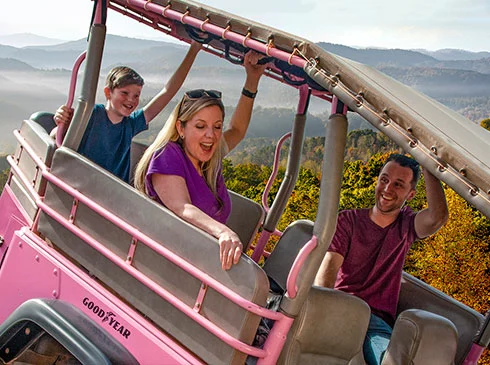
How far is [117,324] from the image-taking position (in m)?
2.89

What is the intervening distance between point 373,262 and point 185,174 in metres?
1.12

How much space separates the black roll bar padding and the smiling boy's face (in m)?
1.40

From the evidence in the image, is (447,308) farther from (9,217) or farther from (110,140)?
(9,217)

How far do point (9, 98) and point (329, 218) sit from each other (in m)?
49.6

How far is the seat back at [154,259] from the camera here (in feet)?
8.26

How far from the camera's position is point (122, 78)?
411 centimetres

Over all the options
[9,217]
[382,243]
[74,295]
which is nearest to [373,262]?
[382,243]

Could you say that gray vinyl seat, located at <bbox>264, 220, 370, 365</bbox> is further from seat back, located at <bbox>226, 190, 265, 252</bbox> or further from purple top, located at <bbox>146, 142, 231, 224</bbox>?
seat back, located at <bbox>226, 190, 265, 252</bbox>

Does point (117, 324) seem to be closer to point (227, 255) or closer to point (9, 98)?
point (227, 255)

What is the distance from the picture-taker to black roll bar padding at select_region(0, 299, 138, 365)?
2.78 meters

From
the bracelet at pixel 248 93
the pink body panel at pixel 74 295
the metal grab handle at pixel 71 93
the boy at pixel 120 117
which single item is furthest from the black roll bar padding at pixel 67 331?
the bracelet at pixel 248 93

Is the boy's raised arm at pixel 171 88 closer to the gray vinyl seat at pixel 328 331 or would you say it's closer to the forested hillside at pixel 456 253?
the gray vinyl seat at pixel 328 331

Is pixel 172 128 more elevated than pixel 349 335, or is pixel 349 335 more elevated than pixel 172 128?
pixel 172 128

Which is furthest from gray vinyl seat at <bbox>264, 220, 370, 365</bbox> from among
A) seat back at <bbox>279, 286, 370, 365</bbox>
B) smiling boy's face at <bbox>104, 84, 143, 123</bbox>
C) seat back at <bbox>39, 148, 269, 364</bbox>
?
smiling boy's face at <bbox>104, 84, 143, 123</bbox>
